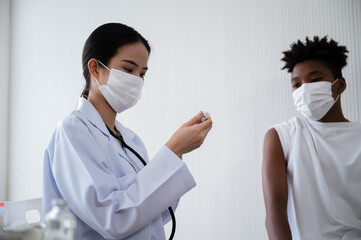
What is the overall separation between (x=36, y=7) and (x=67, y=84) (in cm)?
110

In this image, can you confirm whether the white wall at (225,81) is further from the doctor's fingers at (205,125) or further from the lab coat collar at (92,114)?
the lab coat collar at (92,114)

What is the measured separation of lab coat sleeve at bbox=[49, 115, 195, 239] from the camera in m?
0.90

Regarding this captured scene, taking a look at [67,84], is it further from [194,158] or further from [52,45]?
[194,158]

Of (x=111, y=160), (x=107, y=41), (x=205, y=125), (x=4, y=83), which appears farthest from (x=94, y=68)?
(x=4, y=83)

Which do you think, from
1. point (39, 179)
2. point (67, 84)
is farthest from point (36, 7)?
point (39, 179)

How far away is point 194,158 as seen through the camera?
2.07 m

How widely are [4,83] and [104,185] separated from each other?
3180mm

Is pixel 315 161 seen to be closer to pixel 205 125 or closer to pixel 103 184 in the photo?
pixel 205 125

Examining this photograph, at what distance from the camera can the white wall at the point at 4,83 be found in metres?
3.42

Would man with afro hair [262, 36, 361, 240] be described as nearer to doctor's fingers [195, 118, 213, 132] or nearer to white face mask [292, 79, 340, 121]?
white face mask [292, 79, 340, 121]

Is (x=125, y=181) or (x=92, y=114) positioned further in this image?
(x=92, y=114)

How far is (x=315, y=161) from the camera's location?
1.38m

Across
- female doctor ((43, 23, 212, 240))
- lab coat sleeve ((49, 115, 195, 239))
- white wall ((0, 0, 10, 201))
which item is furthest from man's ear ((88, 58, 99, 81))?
white wall ((0, 0, 10, 201))

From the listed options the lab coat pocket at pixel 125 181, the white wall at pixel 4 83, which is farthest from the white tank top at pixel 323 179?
the white wall at pixel 4 83
